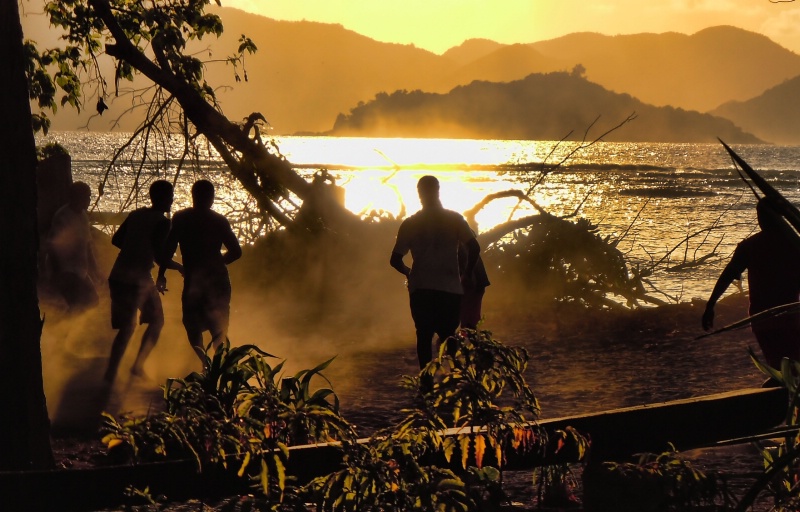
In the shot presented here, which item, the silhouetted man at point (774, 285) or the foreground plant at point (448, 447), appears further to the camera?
the silhouetted man at point (774, 285)

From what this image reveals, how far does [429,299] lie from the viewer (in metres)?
8.10

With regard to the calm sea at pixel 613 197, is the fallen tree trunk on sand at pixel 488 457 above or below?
below

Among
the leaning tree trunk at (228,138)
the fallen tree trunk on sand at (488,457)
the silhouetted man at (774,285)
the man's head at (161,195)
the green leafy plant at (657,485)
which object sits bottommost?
the green leafy plant at (657,485)

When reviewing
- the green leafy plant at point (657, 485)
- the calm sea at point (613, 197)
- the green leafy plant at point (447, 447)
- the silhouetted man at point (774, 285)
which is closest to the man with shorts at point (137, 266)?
the silhouetted man at point (774, 285)

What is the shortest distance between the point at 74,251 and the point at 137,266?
6.22 feet

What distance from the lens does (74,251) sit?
10.6 meters

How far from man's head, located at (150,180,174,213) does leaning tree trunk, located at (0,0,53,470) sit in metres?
2.98

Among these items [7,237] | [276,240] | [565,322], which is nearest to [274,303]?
[276,240]

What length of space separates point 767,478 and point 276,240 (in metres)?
13.7

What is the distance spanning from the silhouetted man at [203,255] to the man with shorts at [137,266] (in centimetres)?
28

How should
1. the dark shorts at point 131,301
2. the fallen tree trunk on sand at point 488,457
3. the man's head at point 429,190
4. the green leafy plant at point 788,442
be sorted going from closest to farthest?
the green leafy plant at point 788,442, the fallen tree trunk on sand at point 488,457, the man's head at point 429,190, the dark shorts at point 131,301

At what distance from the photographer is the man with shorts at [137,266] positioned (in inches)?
347

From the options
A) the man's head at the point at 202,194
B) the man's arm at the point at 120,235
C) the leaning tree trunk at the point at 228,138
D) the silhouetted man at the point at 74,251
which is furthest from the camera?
the leaning tree trunk at the point at 228,138

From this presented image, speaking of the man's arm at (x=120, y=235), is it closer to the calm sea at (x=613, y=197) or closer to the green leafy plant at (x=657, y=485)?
the green leafy plant at (x=657, y=485)
